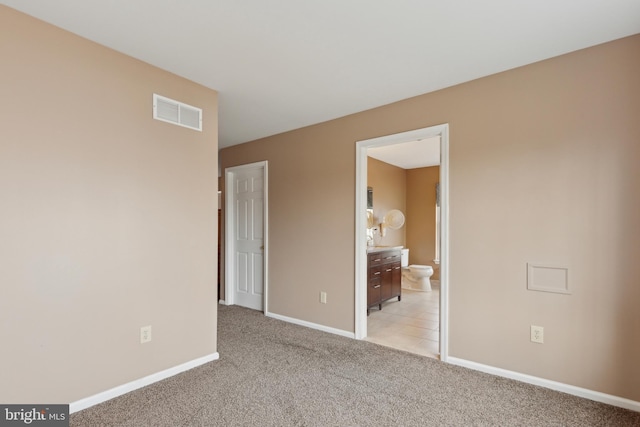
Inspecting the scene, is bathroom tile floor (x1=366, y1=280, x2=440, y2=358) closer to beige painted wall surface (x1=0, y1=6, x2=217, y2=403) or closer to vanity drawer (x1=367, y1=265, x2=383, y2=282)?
vanity drawer (x1=367, y1=265, x2=383, y2=282)

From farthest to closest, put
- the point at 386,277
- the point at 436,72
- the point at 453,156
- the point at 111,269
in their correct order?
1. the point at 386,277
2. the point at 453,156
3. the point at 436,72
4. the point at 111,269

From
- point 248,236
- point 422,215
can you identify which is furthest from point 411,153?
point 248,236

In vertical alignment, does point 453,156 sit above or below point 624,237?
above

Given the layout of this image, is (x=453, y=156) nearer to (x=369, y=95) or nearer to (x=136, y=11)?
(x=369, y=95)

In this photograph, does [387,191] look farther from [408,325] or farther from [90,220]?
[90,220]

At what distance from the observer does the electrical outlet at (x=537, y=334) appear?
7.91ft

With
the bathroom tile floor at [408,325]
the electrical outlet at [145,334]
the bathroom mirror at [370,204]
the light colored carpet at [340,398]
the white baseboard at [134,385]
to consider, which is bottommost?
the bathroom tile floor at [408,325]

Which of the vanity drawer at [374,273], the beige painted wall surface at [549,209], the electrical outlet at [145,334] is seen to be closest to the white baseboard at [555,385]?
the beige painted wall surface at [549,209]

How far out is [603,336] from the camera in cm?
219

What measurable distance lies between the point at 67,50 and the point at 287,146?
242 cm

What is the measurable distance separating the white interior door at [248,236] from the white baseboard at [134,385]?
1.73 meters

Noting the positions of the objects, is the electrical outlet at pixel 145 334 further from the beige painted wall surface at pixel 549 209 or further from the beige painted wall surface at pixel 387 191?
the beige painted wall surface at pixel 387 191

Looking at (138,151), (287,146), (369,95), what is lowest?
(138,151)

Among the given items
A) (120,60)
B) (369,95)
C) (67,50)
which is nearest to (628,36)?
(369,95)
